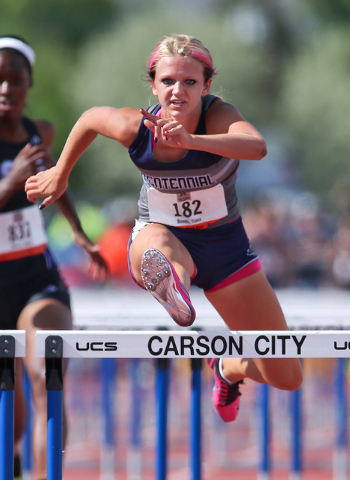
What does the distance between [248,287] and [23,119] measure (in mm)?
1353

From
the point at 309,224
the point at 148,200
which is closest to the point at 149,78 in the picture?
the point at 148,200

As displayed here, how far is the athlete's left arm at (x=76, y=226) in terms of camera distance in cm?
350

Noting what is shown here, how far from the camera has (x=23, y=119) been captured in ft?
11.4

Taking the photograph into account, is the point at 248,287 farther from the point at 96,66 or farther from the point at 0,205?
the point at 96,66

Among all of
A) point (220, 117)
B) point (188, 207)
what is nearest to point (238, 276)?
point (188, 207)

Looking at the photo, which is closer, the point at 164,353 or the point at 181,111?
the point at 164,353

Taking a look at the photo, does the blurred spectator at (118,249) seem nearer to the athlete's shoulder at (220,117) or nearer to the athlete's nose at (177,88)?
the athlete's shoulder at (220,117)

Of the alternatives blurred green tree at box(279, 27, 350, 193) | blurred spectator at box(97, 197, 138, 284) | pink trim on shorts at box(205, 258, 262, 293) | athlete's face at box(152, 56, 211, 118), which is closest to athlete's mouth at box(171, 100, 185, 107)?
athlete's face at box(152, 56, 211, 118)

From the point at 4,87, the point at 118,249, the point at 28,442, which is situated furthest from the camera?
the point at 118,249

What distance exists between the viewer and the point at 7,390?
2260 millimetres

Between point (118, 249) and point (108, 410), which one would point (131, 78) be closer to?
point (118, 249)

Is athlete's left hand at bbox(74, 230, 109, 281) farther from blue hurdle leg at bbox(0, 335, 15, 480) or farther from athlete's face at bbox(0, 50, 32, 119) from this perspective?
blue hurdle leg at bbox(0, 335, 15, 480)

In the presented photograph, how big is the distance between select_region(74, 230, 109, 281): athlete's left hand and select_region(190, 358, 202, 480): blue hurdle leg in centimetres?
60

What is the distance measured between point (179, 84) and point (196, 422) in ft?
5.40
